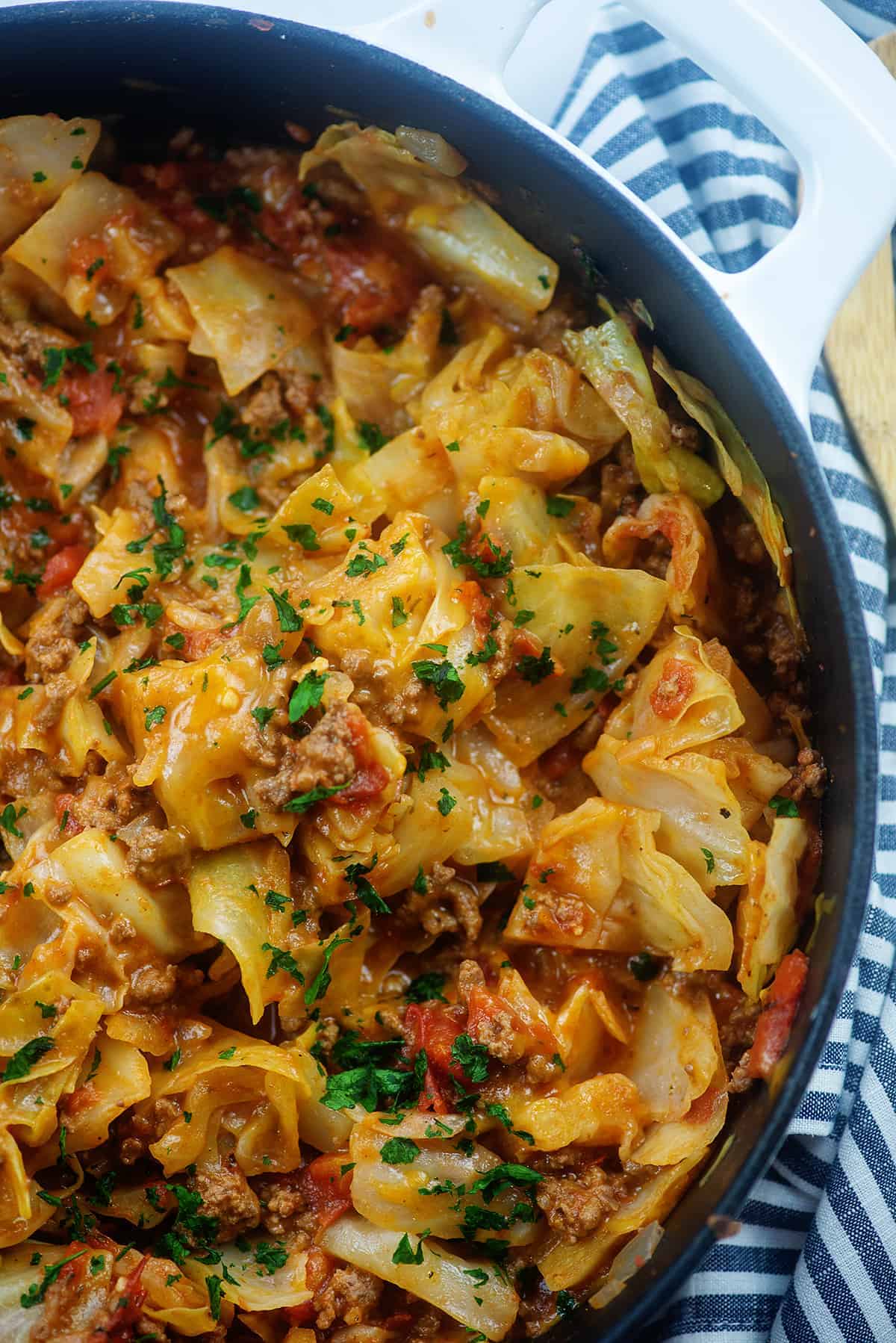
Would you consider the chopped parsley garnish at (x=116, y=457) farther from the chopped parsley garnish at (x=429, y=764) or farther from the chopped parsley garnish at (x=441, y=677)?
the chopped parsley garnish at (x=429, y=764)

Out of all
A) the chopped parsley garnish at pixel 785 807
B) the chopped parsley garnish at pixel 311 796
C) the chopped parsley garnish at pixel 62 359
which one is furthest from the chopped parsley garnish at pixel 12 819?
the chopped parsley garnish at pixel 785 807

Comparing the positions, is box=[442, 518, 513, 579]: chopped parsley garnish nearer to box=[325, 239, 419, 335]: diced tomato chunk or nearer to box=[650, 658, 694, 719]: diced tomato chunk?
box=[650, 658, 694, 719]: diced tomato chunk

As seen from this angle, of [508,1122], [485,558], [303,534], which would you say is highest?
[485,558]

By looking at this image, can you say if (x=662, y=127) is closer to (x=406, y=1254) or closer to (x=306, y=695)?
(x=306, y=695)

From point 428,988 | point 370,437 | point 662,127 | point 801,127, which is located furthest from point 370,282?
point 428,988

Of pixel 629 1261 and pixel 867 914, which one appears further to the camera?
pixel 867 914

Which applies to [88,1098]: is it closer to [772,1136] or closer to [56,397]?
[772,1136]

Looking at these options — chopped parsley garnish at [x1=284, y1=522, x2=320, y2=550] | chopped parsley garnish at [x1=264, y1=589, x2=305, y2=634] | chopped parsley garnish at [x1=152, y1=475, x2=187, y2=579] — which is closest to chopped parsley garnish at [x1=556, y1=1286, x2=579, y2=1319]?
chopped parsley garnish at [x1=264, y1=589, x2=305, y2=634]
